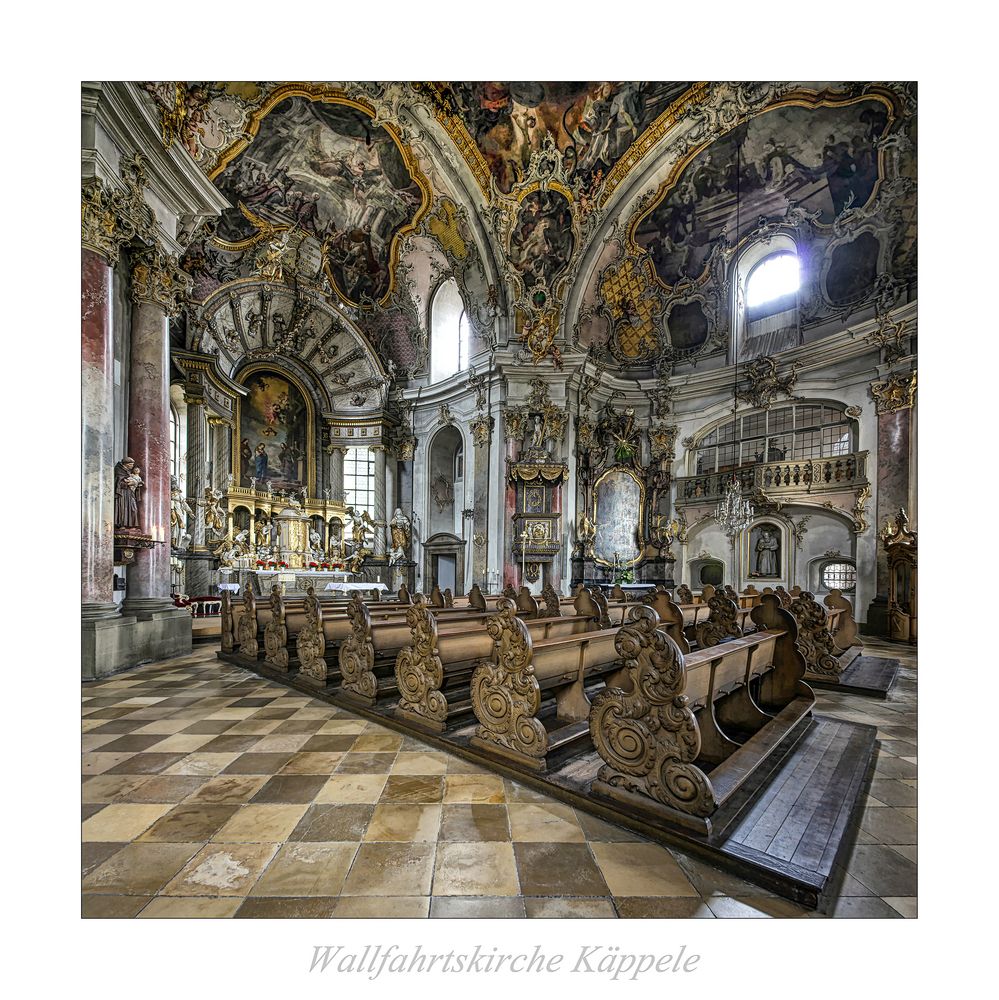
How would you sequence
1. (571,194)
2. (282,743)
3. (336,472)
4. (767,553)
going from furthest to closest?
(336,472)
(767,553)
(571,194)
(282,743)

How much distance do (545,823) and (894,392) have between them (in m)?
12.5

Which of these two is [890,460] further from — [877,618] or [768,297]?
[768,297]

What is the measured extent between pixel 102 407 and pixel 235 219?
1114cm

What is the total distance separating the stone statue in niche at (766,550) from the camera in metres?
13.1

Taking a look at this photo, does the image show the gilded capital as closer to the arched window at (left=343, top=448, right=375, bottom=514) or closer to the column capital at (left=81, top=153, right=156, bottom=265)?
the column capital at (left=81, top=153, right=156, bottom=265)

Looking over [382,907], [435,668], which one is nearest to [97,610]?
[435,668]

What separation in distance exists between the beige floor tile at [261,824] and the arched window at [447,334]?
14897 mm

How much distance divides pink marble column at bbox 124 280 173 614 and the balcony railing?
1274 cm

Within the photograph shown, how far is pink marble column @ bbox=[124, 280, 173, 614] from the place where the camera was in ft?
23.2

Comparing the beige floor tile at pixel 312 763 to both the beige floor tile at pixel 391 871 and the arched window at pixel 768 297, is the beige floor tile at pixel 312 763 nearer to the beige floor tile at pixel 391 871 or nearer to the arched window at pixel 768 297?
the beige floor tile at pixel 391 871

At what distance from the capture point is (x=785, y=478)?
12758mm

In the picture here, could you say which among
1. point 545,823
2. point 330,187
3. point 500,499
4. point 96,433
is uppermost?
point 330,187

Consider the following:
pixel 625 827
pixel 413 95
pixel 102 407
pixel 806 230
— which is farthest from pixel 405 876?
pixel 806 230

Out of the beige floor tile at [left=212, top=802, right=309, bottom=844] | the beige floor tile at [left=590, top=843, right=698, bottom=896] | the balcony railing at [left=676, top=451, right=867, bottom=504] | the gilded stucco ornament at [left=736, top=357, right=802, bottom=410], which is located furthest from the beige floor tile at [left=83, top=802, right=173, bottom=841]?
the gilded stucco ornament at [left=736, top=357, right=802, bottom=410]
